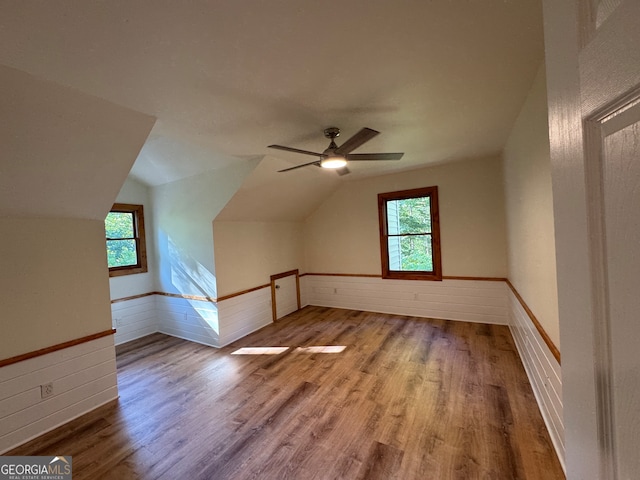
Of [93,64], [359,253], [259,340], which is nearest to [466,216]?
[359,253]

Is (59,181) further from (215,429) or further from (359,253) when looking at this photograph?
(359,253)

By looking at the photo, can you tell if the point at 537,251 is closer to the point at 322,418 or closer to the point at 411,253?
the point at 322,418

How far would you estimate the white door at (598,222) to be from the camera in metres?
0.38

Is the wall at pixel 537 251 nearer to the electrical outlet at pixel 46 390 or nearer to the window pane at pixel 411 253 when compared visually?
the window pane at pixel 411 253

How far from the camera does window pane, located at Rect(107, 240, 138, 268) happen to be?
4.07 metres

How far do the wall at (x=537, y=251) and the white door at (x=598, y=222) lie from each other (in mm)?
1423

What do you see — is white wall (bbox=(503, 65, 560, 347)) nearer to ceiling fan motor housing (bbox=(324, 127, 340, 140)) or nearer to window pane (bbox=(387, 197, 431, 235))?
ceiling fan motor housing (bbox=(324, 127, 340, 140))

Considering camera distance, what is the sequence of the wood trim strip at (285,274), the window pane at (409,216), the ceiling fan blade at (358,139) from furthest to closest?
the wood trim strip at (285,274), the window pane at (409,216), the ceiling fan blade at (358,139)

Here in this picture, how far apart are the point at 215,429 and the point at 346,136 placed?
2.86 m

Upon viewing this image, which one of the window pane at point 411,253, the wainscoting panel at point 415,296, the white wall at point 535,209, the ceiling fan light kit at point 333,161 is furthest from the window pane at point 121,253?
the white wall at point 535,209

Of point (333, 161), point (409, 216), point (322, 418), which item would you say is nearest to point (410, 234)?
point (409, 216)

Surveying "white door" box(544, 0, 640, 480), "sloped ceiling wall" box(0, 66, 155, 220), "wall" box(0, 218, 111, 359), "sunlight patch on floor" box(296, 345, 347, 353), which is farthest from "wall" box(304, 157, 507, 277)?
"white door" box(544, 0, 640, 480)

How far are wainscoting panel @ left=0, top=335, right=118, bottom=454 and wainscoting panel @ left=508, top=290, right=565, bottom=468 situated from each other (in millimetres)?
3734

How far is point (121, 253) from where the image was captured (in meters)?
4.18
